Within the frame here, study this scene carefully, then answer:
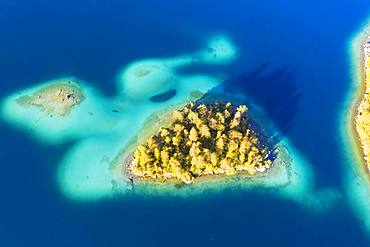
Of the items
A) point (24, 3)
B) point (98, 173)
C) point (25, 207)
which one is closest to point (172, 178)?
point (98, 173)

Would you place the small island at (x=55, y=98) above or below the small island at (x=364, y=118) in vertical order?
above

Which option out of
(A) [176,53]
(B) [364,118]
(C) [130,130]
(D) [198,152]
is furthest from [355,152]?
(A) [176,53]

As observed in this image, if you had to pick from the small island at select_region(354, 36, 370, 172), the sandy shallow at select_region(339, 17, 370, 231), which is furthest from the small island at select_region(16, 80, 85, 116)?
the small island at select_region(354, 36, 370, 172)

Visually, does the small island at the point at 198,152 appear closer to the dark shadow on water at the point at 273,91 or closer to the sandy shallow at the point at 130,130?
the sandy shallow at the point at 130,130

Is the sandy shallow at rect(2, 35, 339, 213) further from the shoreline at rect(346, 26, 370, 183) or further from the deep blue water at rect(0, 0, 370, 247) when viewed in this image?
the shoreline at rect(346, 26, 370, 183)

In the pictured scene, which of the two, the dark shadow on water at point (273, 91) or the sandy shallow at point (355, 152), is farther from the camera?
the dark shadow on water at point (273, 91)

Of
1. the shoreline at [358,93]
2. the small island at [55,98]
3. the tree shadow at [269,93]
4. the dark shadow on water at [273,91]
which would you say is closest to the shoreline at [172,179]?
the tree shadow at [269,93]

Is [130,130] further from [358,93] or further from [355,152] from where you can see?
[358,93]

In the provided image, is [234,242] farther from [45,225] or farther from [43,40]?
[43,40]
